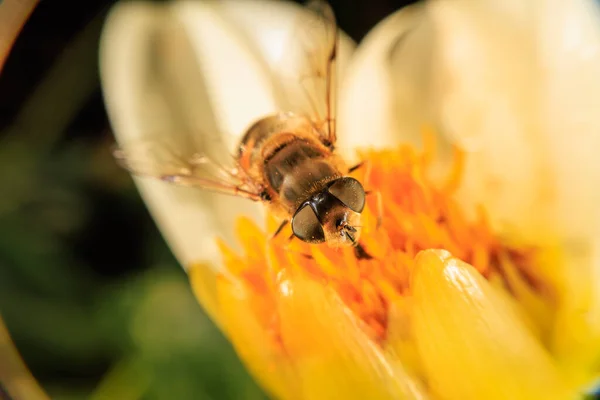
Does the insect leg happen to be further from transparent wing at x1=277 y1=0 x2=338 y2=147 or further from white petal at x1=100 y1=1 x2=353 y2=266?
white petal at x1=100 y1=1 x2=353 y2=266

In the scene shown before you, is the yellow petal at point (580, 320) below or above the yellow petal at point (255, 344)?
below

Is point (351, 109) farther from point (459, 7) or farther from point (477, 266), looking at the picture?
point (477, 266)

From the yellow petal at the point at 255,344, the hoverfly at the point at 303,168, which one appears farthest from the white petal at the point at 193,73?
the yellow petal at the point at 255,344

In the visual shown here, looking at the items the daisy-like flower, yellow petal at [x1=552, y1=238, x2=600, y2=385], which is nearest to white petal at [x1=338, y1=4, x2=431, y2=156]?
the daisy-like flower

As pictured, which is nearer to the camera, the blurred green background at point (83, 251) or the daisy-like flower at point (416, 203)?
the daisy-like flower at point (416, 203)

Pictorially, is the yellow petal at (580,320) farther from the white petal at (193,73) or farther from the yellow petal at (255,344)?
the white petal at (193,73)

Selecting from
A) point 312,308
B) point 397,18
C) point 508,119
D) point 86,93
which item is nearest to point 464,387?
point 312,308
